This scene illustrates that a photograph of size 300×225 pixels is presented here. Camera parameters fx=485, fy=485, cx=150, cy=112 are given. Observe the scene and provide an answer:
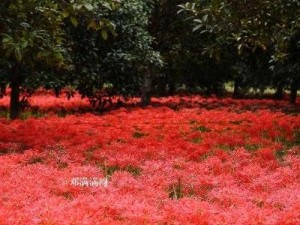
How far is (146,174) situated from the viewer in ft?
30.3

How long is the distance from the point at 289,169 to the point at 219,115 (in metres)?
11.1

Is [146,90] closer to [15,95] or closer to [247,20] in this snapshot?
[15,95]

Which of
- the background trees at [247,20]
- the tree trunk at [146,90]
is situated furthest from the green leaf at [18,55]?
the tree trunk at [146,90]

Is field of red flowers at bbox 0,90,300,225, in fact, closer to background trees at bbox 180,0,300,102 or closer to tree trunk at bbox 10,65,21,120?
background trees at bbox 180,0,300,102

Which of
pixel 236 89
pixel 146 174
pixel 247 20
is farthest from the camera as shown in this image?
pixel 236 89

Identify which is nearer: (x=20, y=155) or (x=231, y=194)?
(x=231, y=194)

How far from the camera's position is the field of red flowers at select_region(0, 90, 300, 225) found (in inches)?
257

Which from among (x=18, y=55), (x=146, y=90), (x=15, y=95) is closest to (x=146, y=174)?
(x=18, y=55)

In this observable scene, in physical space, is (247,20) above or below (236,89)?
above

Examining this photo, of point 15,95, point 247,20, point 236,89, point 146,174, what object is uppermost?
point 247,20

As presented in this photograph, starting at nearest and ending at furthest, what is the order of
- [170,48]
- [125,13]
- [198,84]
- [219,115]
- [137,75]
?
1. [219,115]
2. [125,13]
3. [137,75]
4. [170,48]
5. [198,84]

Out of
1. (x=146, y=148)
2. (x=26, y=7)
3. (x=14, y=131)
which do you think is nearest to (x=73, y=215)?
(x=146, y=148)

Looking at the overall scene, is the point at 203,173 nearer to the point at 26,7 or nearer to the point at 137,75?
the point at 26,7

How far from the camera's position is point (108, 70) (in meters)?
22.5
